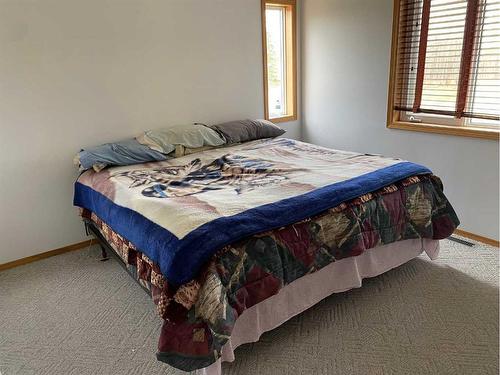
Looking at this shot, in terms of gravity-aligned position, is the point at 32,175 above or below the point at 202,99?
below

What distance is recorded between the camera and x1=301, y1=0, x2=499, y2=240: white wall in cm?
277

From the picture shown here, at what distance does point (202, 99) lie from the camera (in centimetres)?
337

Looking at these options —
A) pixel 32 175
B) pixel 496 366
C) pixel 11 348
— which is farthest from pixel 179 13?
pixel 496 366

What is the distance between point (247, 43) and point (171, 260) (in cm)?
263

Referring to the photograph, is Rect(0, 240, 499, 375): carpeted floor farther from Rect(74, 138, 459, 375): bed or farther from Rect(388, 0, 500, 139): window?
Rect(388, 0, 500, 139): window

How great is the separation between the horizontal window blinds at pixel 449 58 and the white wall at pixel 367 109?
0.17 meters

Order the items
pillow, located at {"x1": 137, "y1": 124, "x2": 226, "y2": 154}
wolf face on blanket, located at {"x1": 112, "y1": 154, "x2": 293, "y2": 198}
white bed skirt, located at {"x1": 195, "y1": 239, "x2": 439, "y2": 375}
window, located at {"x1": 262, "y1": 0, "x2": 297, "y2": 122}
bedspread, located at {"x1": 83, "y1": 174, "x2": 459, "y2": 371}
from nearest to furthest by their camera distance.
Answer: bedspread, located at {"x1": 83, "y1": 174, "x2": 459, "y2": 371}
white bed skirt, located at {"x1": 195, "y1": 239, "x2": 439, "y2": 375}
wolf face on blanket, located at {"x1": 112, "y1": 154, "x2": 293, "y2": 198}
pillow, located at {"x1": 137, "y1": 124, "x2": 226, "y2": 154}
window, located at {"x1": 262, "y1": 0, "x2": 297, "y2": 122}

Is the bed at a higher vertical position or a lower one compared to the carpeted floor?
higher

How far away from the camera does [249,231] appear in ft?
5.25

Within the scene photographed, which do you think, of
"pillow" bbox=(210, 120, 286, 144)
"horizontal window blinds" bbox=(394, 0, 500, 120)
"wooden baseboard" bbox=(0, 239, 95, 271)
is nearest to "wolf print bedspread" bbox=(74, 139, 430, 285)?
"pillow" bbox=(210, 120, 286, 144)

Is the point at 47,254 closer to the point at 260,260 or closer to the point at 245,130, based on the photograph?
the point at 245,130

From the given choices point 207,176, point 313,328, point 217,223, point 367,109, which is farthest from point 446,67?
point 217,223

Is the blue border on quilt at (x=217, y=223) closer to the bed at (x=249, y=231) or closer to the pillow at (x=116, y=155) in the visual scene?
the bed at (x=249, y=231)

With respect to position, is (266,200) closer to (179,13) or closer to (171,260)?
(171,260)
